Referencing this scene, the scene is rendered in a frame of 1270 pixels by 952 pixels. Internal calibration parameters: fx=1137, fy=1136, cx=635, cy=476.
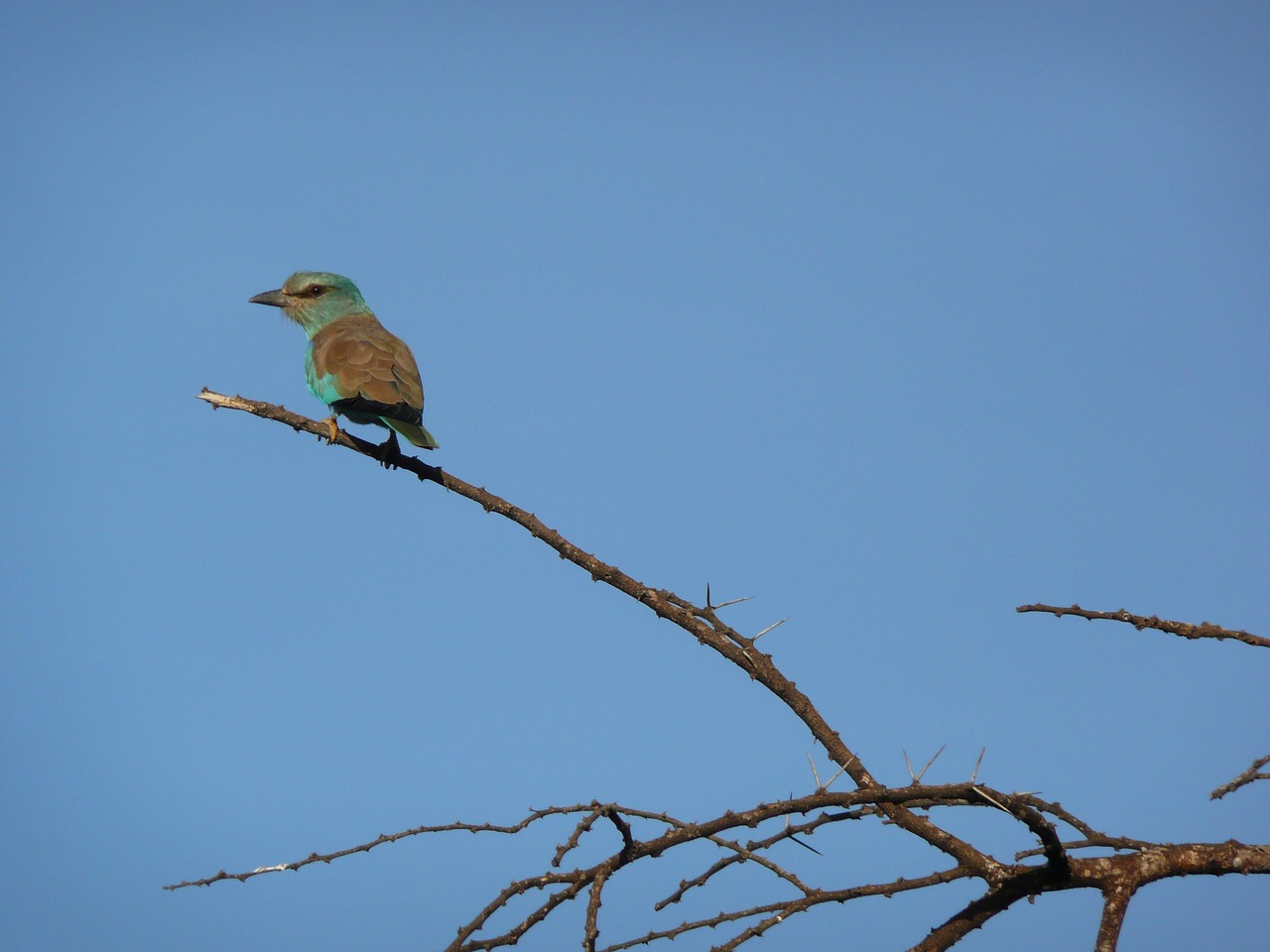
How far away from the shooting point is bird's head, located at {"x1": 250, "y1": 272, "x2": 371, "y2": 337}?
27.2 feet

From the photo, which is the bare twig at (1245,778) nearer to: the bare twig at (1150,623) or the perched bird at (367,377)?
the bare twig at (1150,623)

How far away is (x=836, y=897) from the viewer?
2.65 m

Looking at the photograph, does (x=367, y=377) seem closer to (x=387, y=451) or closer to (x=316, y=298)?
(x=387, y=451)

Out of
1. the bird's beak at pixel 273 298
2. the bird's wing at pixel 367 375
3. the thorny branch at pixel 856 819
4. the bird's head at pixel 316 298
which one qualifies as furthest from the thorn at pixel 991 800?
the bird's beak at pixel 273 298

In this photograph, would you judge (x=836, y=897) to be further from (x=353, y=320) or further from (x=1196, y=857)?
(x=353, y=320)

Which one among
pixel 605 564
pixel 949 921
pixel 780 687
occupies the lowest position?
pixel 949 921

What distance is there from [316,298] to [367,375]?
2.36m

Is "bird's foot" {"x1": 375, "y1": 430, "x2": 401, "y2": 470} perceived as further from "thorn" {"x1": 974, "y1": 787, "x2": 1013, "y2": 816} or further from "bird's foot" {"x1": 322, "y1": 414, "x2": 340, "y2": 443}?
"thorn" {"x1": 974, "y1": 787, "x2": 1013, "y2": 816}

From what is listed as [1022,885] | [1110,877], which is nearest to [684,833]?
[1022,885]

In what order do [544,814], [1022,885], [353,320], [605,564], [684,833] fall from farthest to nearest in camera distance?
[353,320]
[605,564]
[544,814]
[1022,885]
[684,833]

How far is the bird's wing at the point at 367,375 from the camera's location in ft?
19.8

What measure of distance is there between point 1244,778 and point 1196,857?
564 mm

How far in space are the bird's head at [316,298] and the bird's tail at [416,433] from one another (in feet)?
8.37

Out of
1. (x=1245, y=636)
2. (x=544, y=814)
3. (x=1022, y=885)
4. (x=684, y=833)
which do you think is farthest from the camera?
(x=1245, y=636)
